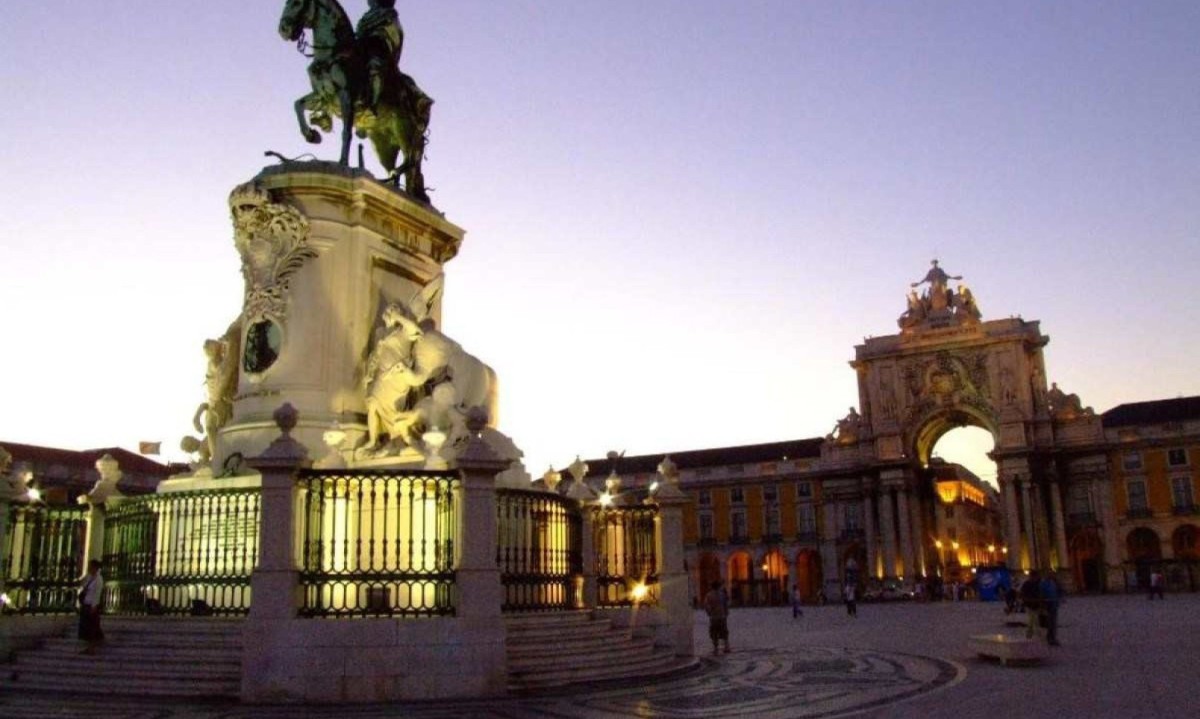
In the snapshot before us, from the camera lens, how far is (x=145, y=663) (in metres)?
9.70

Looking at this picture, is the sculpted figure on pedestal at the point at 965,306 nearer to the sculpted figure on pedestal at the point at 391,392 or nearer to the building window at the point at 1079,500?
the building window at the point at 1079,500

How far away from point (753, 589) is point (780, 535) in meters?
5.17

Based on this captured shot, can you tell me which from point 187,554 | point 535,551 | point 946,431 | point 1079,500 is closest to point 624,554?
point 535,551

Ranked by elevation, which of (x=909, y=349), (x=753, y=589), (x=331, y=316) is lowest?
(x=753, y=589)

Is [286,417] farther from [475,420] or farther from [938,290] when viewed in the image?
[938,290]

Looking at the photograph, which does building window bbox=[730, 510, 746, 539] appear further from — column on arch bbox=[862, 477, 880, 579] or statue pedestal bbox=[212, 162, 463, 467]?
statue pedestal bbox=[212, 162, 463, 467]

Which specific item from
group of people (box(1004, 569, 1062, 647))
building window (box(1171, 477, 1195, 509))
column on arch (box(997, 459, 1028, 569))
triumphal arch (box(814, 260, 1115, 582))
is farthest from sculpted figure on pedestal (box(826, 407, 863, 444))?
group of people (box(1004, 569, 1062, 647))

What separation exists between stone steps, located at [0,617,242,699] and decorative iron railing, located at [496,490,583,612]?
2.81 m

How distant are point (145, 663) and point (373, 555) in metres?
2.34

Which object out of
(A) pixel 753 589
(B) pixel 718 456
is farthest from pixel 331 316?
(B) pixel 718 456

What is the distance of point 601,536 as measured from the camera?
14.5 m

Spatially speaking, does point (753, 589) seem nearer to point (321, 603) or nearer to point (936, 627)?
point (936, 627)

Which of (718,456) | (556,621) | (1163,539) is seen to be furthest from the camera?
(718,456)

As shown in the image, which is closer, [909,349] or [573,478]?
[573,478]
